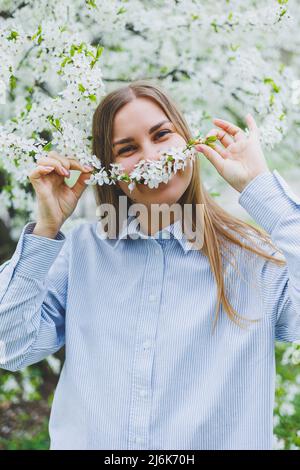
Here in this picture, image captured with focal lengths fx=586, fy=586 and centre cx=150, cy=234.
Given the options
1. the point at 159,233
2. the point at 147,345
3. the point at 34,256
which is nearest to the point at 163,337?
the point at 147,345

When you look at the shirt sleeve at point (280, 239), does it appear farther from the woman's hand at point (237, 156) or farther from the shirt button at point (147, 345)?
the shirt button at point (147, 345)

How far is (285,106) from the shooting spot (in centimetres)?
319

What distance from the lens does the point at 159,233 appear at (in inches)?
76.1

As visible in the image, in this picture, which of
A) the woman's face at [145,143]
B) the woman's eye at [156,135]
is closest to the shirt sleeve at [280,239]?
the woman's face at [145,143]

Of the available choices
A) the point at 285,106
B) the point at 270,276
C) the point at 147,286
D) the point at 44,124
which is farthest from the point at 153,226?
the point at 285,106

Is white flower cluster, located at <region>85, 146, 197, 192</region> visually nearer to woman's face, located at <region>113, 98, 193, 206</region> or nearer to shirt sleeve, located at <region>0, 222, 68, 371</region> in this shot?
woman's face, located at <region>113, 98, 193, 206</region>

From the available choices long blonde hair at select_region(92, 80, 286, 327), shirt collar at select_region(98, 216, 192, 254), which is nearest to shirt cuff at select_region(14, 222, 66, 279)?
shirt collar at select_region(98, 216, 192, 254)

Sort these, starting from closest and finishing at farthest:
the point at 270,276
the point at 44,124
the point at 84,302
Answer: the point at 270,276 < the point at 84,302 < the point at 44,124

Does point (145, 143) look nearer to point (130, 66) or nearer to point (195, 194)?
point (195, 194)

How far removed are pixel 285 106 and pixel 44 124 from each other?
1528 mm

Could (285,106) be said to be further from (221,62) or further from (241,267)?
(241,267)

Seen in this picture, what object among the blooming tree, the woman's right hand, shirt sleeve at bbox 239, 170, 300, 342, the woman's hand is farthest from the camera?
the blooming tree

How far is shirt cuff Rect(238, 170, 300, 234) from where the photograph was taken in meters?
1.66

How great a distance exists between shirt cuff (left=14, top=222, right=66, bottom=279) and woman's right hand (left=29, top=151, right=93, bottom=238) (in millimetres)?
45
